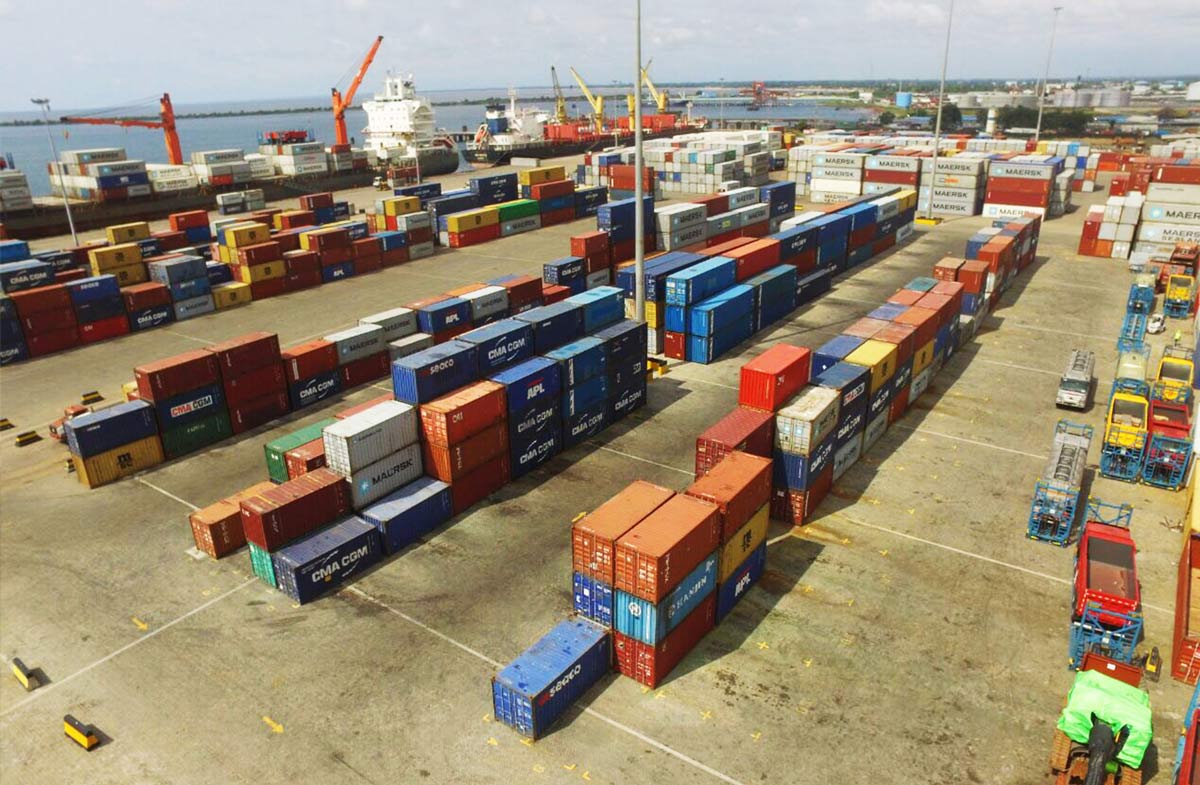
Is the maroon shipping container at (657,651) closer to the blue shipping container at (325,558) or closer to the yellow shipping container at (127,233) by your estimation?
the blue shipping container at (325,558)

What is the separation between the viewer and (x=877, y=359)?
30.2 metres

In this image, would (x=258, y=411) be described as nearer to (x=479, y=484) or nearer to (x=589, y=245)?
(x=479, y=484)

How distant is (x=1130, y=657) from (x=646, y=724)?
12.8 metres

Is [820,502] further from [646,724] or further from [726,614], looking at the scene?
[646,724]

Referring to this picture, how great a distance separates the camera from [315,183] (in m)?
107

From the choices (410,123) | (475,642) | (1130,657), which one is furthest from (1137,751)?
(410,123)

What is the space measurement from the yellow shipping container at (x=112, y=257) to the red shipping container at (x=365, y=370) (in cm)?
2918

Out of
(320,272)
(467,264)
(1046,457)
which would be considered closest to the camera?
(1046,457)

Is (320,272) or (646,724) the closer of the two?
(646,724)

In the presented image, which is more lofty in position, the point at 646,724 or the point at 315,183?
the point at 315,183

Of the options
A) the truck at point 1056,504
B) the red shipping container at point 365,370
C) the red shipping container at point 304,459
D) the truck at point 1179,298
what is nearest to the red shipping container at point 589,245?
the red shipping container at point 365,370

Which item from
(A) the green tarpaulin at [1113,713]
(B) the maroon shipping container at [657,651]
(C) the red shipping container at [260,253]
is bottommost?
(B) the maroon shipping container at [657,651]

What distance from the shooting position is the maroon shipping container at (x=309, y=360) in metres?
36.0

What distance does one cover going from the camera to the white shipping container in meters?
24.6
